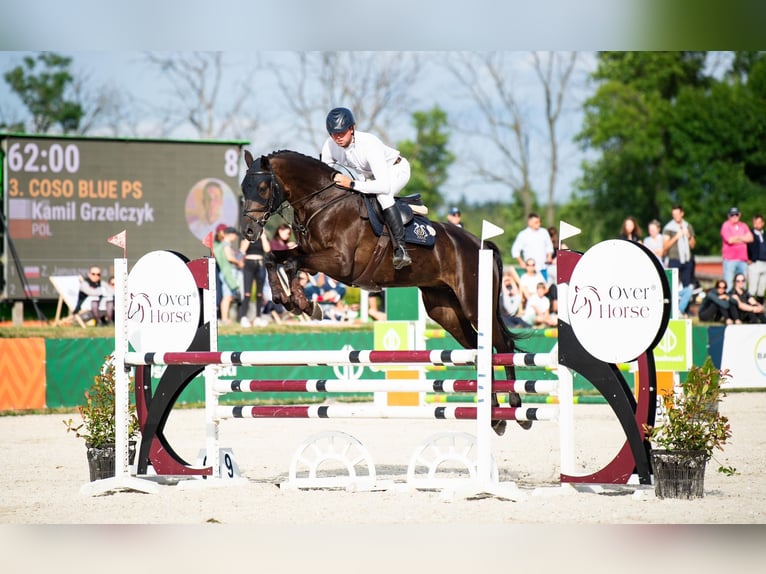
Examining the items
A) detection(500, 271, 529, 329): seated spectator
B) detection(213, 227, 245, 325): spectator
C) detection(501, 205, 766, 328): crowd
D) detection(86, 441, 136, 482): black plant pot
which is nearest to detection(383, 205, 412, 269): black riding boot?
detection(86, 441, 136, 482): black plant pot

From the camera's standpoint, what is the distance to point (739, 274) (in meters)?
14.6

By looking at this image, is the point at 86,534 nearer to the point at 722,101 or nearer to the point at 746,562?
the point at 746,562

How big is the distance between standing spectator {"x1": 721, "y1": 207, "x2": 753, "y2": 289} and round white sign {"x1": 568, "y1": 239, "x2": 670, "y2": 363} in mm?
9428

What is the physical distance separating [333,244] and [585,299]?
182cm

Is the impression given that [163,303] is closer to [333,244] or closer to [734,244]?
[333,244]

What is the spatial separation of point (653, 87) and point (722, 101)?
4.73 meters

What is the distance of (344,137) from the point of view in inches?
263

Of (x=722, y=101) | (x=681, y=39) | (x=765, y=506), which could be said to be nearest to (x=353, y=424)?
(x=681, y=39)

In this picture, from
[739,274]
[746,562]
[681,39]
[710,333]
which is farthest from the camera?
[739,274]

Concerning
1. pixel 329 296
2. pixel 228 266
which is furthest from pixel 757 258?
pixel 228 266

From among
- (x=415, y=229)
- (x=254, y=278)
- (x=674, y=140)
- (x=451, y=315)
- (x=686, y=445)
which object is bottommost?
(x=686, y=445)

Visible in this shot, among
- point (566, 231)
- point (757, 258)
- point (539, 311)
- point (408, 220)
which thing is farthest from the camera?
point (757, 258)

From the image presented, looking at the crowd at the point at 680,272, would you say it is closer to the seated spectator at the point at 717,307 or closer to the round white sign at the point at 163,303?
the seated spectator at the point at 717,307

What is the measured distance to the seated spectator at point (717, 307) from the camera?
1450cm
